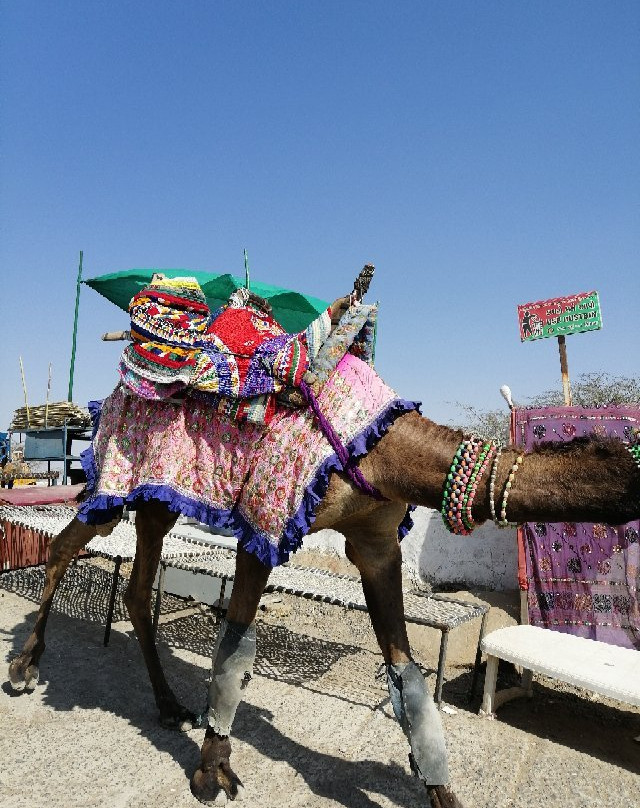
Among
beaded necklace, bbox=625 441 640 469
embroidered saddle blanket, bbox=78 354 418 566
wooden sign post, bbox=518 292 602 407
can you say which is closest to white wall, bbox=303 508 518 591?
wooden sign post, bbox=518 292 602 407

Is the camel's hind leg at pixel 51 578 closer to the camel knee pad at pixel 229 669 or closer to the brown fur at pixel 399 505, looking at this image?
the brown fur at pixel 399 505

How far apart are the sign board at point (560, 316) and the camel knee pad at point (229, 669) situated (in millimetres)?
5635

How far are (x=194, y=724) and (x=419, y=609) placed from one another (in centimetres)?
151

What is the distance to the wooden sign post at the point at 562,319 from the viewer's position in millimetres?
6711

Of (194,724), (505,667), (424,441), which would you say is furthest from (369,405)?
(505,667)

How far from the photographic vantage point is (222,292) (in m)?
5.60

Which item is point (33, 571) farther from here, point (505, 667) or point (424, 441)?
point (424, 441)

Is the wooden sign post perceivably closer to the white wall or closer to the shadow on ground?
the white wall

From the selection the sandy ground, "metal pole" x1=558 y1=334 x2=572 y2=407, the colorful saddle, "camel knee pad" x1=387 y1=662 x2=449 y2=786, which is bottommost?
the sandy ground

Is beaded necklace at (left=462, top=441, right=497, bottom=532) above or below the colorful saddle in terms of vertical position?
below

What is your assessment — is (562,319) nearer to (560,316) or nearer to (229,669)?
(560,316)

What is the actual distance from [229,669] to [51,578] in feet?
5.75

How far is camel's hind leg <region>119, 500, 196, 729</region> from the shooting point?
3146 millimetres

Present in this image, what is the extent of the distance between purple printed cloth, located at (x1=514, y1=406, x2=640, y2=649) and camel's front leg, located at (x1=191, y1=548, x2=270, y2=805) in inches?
126
